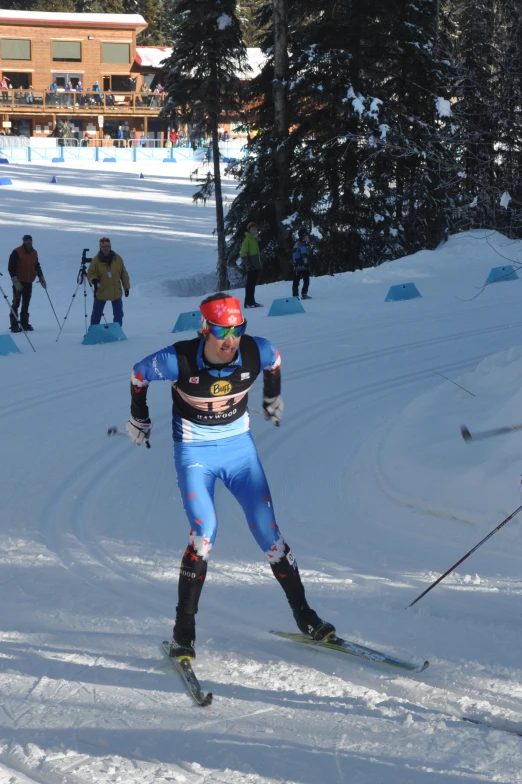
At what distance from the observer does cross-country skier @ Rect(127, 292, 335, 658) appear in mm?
4648

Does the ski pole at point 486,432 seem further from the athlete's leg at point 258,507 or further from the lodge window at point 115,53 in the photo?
the lodge window at point 115,53

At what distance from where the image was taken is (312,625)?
15.8ft

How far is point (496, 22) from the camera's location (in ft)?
38.3

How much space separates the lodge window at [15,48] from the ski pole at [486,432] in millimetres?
62137

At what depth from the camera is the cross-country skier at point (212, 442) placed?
4.65 m

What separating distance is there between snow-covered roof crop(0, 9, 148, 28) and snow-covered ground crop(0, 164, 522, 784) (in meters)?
55.7

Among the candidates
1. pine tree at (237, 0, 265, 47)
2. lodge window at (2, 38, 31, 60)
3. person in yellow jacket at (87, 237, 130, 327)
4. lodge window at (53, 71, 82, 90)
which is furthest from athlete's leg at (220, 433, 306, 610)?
lodge window at (2, 38, 31, 60)

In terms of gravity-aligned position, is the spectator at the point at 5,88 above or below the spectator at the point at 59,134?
above

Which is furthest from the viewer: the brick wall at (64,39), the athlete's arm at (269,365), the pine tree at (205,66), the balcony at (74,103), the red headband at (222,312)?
the brick wall at (64,39)

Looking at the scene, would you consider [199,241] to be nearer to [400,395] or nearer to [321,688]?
[400,395]

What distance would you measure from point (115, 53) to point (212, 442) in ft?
213

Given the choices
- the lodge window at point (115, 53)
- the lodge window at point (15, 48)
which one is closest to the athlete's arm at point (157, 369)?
the lodge window at point (15, 48)

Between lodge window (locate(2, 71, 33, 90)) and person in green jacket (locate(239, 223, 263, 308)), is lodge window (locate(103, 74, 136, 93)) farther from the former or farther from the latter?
person in green jacket (locate(239, 223, 263, 308))

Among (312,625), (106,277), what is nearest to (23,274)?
(106,277)
